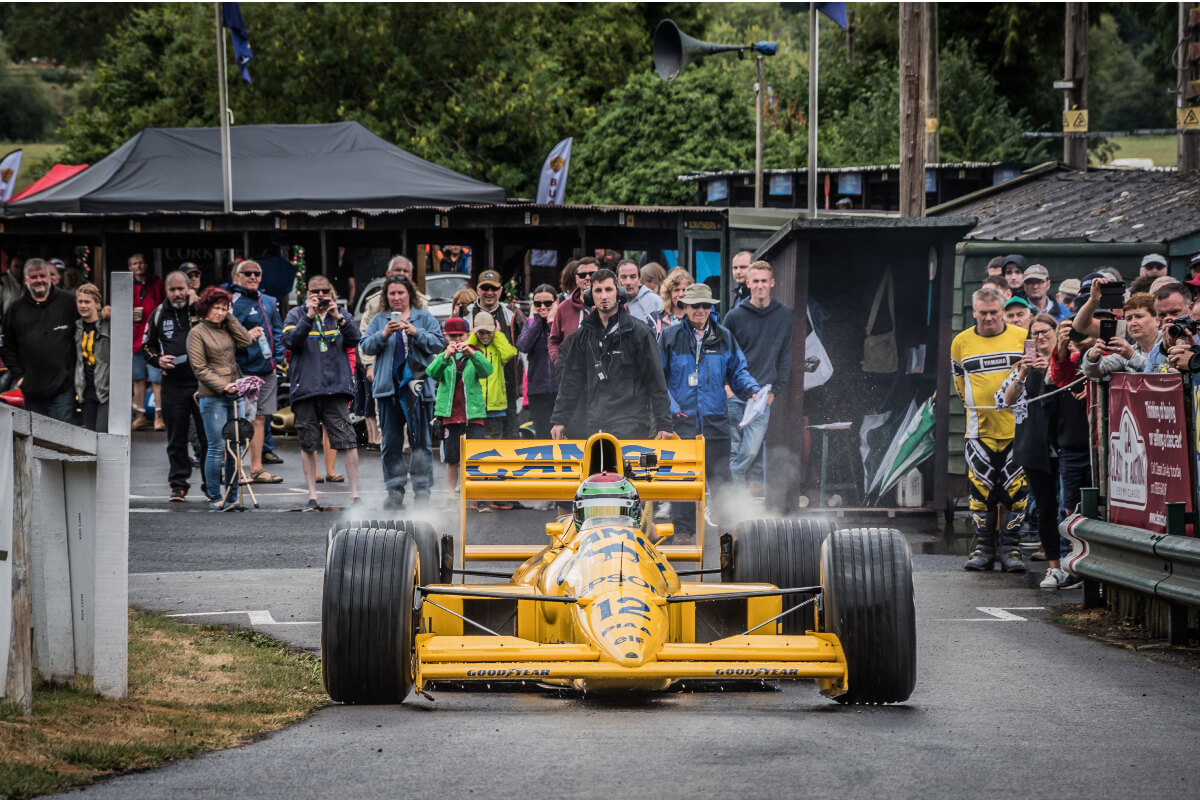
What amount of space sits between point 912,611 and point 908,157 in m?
10.9

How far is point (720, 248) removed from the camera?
22.0 metres

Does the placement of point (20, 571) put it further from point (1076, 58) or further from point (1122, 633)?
point (1076, 58)

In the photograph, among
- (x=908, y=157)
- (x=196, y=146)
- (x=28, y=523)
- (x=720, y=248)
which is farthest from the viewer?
(x=196, y=146)

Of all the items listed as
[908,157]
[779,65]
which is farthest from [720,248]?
[779,65]

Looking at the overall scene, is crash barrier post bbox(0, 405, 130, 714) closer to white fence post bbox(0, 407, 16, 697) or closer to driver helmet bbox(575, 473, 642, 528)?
white fence post bbox(0, 407, 16, 697)

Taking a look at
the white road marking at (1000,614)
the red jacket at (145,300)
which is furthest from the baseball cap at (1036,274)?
the red jacket at (145,300)

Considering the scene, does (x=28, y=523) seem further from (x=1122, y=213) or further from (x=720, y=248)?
(x=720, y=248)

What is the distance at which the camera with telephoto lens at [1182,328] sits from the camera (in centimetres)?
895

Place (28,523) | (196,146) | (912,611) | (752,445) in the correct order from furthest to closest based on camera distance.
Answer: (196,146), (752,445), (912,611), (28,523)

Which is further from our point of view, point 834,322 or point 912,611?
point 834,322

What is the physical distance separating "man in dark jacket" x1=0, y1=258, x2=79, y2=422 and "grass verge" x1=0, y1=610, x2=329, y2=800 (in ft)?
20.2

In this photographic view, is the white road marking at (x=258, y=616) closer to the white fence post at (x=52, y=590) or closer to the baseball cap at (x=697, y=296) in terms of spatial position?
the white fence post at (x=52, y=590)

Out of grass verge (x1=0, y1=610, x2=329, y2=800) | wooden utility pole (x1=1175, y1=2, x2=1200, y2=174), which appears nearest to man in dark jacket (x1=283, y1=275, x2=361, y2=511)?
grass verge (x1=0, y1=610, x2=329, y2=800)

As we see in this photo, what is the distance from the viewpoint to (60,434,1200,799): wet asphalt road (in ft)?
16.9
